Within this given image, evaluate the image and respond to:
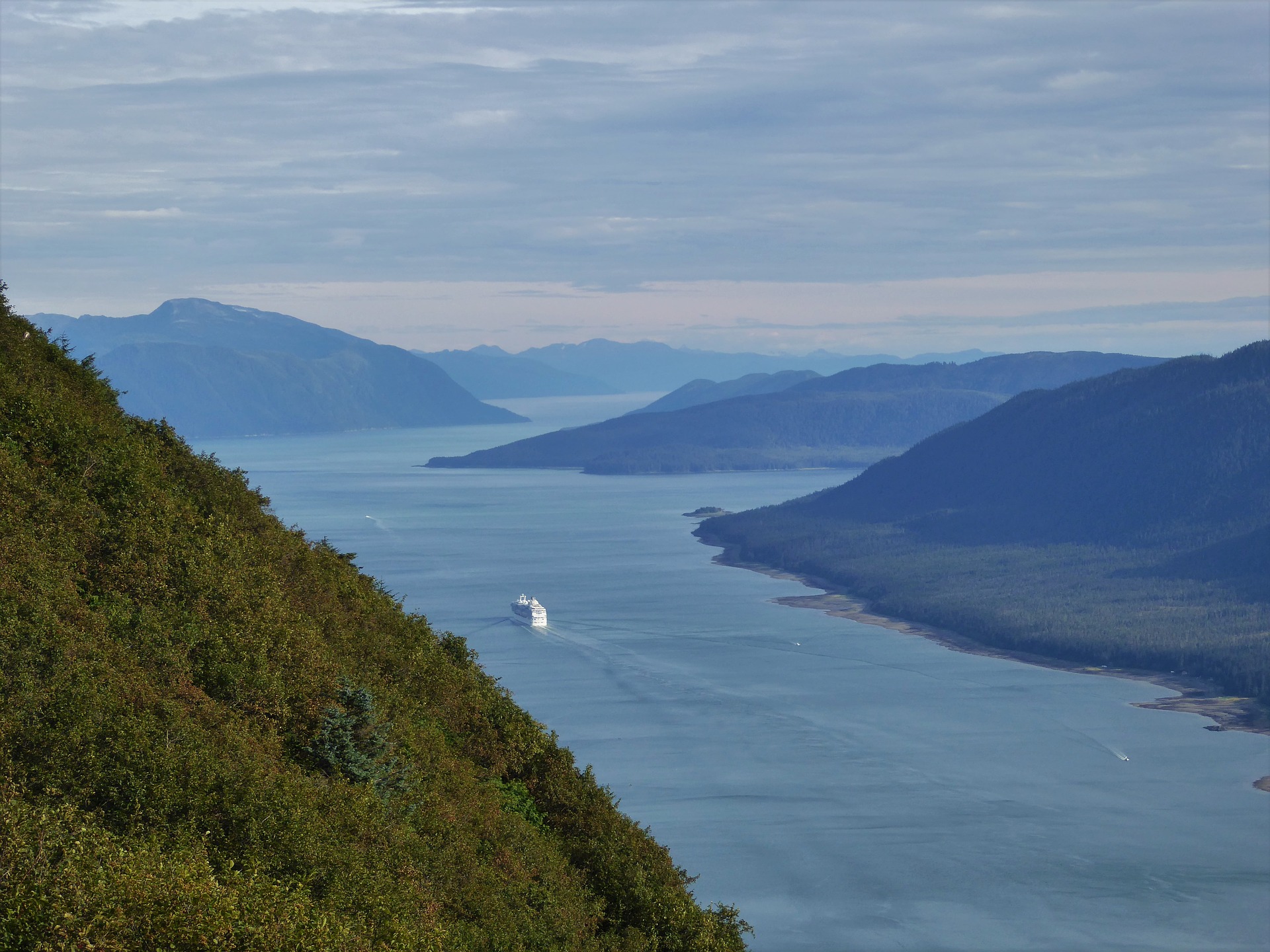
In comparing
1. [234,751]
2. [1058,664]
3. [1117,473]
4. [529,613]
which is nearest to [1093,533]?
[1117,473]

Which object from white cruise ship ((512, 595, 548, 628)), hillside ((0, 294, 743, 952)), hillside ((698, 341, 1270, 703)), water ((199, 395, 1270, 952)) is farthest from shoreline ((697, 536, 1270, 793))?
hillside ((0, 294, 743, 952))

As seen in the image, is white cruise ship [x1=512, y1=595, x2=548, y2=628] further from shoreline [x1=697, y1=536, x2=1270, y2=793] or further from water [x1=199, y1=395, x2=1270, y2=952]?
shoreline [x1=697, y1=536, x2=1270, y2=793]

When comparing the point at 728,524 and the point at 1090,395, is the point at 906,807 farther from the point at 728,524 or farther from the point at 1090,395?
the point at 1090,395

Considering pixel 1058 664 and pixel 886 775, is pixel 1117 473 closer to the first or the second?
pixel 1058 664

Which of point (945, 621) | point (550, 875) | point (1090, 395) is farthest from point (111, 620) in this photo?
point (1090, 395)

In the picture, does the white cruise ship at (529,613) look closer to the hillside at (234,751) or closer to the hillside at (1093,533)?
the hillside at (1093,533)

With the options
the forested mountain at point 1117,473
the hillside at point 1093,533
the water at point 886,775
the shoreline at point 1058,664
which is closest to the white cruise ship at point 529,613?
the water at point 886,775

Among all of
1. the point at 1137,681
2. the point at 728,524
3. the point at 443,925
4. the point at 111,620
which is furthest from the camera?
the point at 728,524
